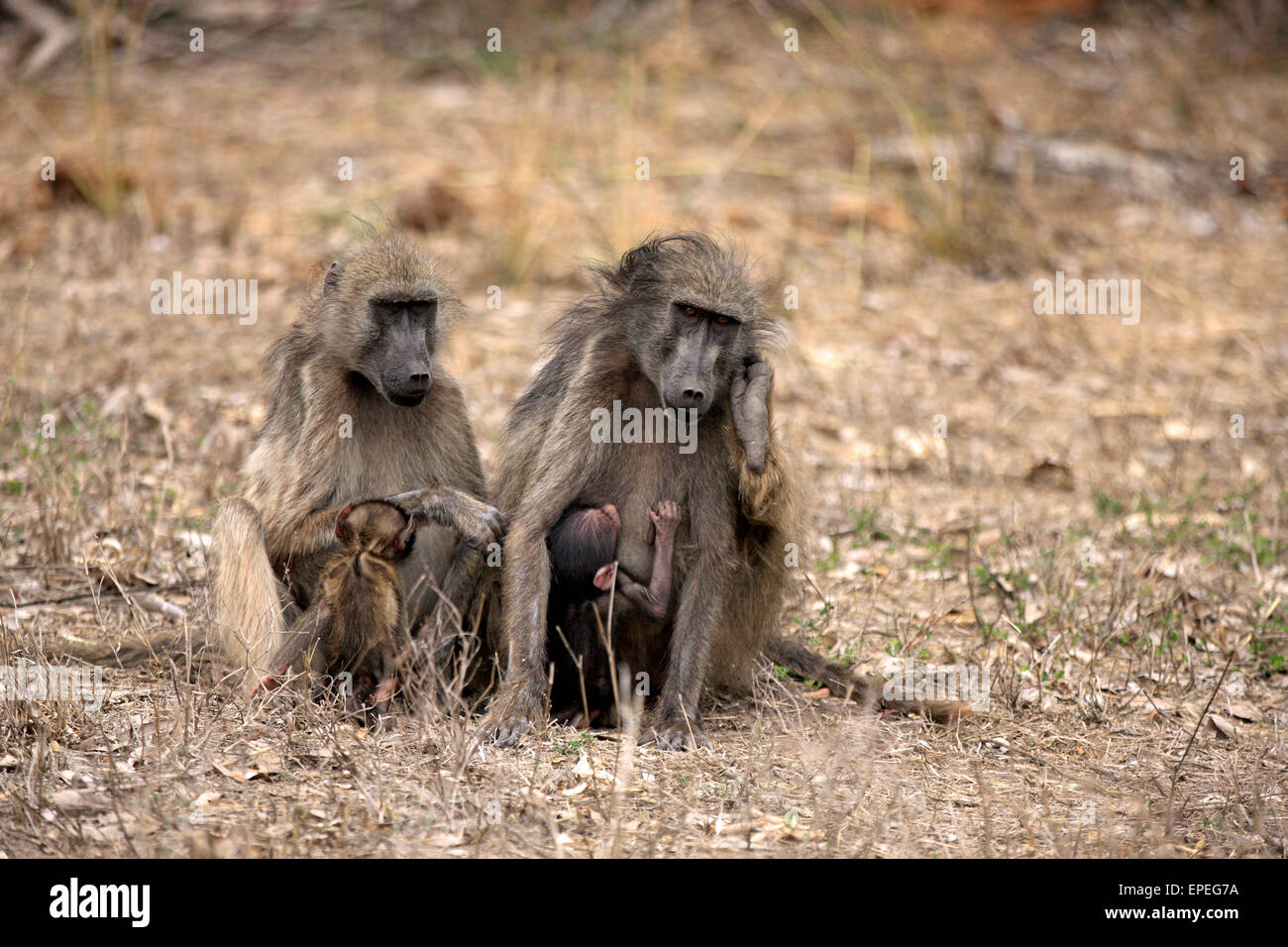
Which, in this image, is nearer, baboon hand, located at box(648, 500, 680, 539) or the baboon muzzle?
the baboon muzzle

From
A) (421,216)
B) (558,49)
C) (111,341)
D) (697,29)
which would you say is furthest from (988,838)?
(697,29)

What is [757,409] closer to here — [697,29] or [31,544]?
[31,544]

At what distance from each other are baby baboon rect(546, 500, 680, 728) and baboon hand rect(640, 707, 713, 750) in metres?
0.20

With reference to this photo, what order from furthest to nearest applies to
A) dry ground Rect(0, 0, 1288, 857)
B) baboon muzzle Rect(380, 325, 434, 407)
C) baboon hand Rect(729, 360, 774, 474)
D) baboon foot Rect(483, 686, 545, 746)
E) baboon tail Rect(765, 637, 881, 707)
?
baboon tail Rect(765, 637, 881, 707)
baboon muzzle Rect(380, 325, 434, 407)
baboon hand Rect(729, 360, 774, 474)
baboon foot Rect(483, 686, 545, 746)
dry ground Rect(0, 0, 1288, 857)

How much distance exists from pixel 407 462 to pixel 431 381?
0.27 metres

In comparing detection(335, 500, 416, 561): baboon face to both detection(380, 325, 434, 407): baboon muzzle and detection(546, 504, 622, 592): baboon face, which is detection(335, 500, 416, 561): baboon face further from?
detection(546, 504, 622, 592): baboon face

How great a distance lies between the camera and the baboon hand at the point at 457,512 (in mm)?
3918

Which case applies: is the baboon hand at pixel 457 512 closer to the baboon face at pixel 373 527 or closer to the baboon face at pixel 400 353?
the baboon face at pixel 373 527

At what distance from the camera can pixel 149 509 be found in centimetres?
523

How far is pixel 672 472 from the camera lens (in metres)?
4.13

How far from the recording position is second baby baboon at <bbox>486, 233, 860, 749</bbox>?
12.8ft

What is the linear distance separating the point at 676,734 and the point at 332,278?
178 centimetres

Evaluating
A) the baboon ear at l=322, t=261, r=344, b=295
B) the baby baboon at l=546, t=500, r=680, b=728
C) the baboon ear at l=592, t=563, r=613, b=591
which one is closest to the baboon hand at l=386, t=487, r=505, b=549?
the baby baboon at l=546, t=500, r=680, b=728

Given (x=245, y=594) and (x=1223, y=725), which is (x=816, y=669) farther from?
(x=245, y=594)
